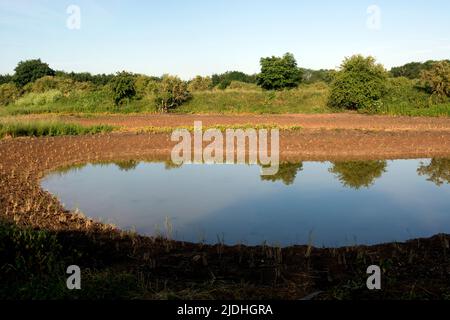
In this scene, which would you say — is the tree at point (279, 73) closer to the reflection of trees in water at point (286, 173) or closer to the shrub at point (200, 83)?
the shrub at point (200, 83)

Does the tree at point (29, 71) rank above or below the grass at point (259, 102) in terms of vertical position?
above

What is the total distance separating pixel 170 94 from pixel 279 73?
42.9 ft

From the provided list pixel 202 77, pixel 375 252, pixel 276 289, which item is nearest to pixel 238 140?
pixel 375 252

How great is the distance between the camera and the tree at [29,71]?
75.3 meters

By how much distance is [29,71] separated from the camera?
250 feet

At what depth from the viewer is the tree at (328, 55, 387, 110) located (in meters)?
36.8

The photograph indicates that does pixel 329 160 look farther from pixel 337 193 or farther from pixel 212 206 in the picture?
pixel 212 206

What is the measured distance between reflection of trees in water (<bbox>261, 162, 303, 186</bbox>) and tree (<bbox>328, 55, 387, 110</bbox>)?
73.3ft

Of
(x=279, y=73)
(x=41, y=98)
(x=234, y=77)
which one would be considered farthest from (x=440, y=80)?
(x=234, y=77)

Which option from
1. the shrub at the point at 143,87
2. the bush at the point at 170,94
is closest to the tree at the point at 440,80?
the bush at the point at 170,94

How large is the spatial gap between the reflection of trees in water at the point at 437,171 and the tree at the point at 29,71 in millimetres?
69265

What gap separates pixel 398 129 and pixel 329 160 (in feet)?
30.5

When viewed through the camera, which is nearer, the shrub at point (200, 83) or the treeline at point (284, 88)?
the treeline at point (284, 88)

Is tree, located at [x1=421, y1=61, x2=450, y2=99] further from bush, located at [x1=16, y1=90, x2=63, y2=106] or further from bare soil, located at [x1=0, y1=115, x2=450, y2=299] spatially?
bush, located at [x1=16, y1=90, x2=63, y2=106]
